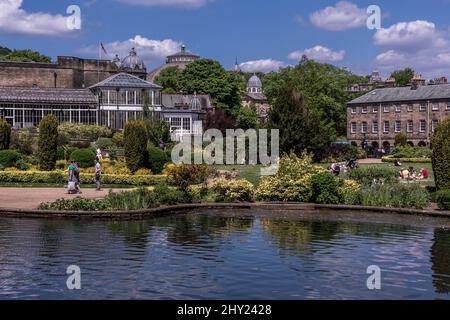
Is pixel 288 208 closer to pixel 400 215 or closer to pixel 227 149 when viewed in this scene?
pixel 400 215

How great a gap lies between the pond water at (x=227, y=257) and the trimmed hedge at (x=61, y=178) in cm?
991

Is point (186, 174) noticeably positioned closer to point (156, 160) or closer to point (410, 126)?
point (156, 160)

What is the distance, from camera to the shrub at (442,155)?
79.9 ft

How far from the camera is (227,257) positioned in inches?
558

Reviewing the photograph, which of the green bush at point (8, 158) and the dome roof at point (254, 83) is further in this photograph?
the dome roof at point (254, 83)

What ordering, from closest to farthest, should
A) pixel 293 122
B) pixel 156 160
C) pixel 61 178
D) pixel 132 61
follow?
1. pixel 61 178
2. pixel 156 160
3. pixel 293 122
4. pixel 132 61

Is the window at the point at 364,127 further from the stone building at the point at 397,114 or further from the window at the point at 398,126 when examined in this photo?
the window at the point at 398,126

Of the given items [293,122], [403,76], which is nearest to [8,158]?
[293,122]

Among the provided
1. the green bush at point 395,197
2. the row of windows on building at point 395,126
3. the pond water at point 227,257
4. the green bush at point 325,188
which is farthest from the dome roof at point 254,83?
the pond water at point 227,257

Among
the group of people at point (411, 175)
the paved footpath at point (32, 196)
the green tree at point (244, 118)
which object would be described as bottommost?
the paved footpath at point (32, 196)

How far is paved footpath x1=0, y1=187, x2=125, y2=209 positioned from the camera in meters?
22.4

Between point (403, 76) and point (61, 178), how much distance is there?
345 ft

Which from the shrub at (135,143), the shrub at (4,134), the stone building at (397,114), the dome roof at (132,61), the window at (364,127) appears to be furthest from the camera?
the dome roof at (132,61)

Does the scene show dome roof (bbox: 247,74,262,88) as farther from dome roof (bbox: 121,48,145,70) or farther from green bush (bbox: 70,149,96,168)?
green bush (bbox: 70,149,96,168)
